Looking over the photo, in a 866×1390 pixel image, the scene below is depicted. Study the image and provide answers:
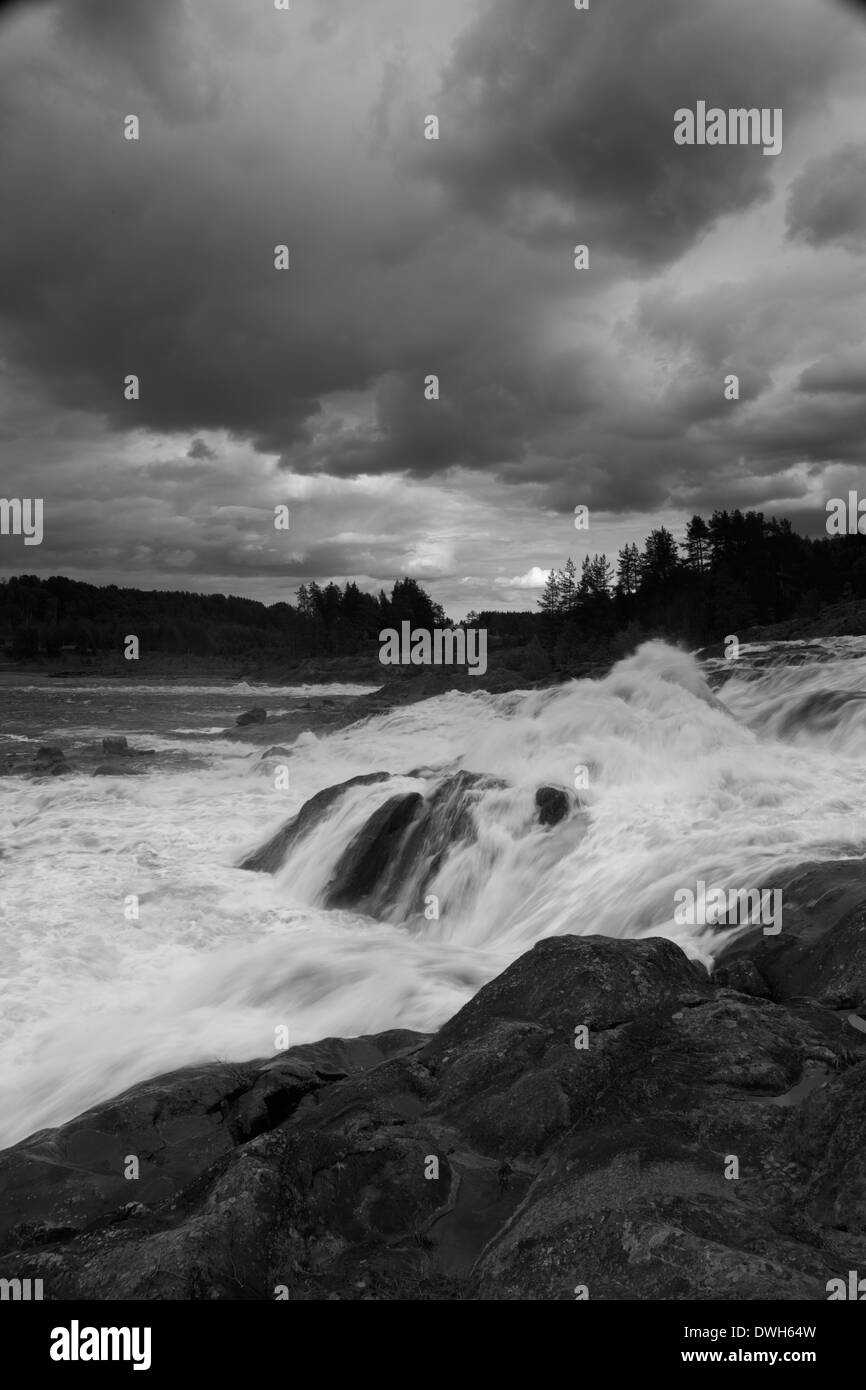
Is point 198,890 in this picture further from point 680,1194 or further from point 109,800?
point 680,1194

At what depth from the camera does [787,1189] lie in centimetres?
482

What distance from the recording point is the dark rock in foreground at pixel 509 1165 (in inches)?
173

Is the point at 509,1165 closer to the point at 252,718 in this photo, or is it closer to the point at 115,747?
the point at 115,747

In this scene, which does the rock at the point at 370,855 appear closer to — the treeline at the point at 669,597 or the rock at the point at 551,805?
the rock at the point at 551,805

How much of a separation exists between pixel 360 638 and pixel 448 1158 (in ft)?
416

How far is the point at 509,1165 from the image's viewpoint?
18.2 feet

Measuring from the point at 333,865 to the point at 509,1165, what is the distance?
11656mm

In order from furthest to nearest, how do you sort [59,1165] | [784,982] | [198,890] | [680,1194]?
[198,890] < [784,982] < [59,1165] < [680,1194]

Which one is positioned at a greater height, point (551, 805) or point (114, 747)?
point (551, 805)

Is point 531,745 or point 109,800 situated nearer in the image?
point 531,745

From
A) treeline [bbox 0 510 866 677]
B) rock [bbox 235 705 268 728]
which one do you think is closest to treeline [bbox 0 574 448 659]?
treeline [bbox 0 510 866 677]

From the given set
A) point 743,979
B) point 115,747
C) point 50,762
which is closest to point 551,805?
point 743,979

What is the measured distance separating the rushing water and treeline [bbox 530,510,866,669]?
156 ft
